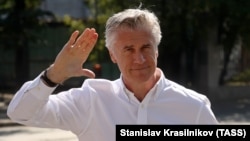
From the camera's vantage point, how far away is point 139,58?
9.04ft

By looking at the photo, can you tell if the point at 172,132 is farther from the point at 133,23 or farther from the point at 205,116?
the point at 133,23

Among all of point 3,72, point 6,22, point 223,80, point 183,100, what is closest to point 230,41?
point 223,80

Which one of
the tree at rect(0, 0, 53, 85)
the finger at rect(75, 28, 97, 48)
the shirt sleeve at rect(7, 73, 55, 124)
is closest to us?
the shirt sleeve at rect(7, 73, 55, 124)

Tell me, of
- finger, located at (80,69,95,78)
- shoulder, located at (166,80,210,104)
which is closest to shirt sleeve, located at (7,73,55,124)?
finger, located at (80,69,95,78)

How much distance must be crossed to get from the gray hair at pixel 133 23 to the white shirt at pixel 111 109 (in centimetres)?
25

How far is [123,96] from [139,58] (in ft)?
0.73

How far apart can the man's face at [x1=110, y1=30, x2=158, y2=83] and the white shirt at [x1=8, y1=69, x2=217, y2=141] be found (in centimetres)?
11

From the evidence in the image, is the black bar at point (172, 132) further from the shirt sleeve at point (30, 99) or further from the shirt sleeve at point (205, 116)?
the shirt sleeve at point (30, 99)

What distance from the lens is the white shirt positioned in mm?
2775

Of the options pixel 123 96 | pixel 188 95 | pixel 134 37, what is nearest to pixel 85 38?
pixel 134 37

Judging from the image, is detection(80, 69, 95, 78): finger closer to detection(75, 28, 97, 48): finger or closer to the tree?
detection(75, 28, 97, 48): finger

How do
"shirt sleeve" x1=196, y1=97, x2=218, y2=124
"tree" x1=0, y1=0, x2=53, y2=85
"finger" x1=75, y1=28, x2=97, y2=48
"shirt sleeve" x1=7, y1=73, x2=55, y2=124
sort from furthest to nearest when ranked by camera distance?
"tree" x1=0, y1=0, x2=53, y2=85, "shirt sleeve" x1=196, y1=97, x2=218, y2=124, "finger" x1=75, y1=28, x2=97, y2=48, "shirt sleeve" x1=7, y1=73, x2=55, y2=124

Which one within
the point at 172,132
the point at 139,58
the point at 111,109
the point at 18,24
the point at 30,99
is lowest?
the point at 18,24

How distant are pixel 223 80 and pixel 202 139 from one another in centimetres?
2073
